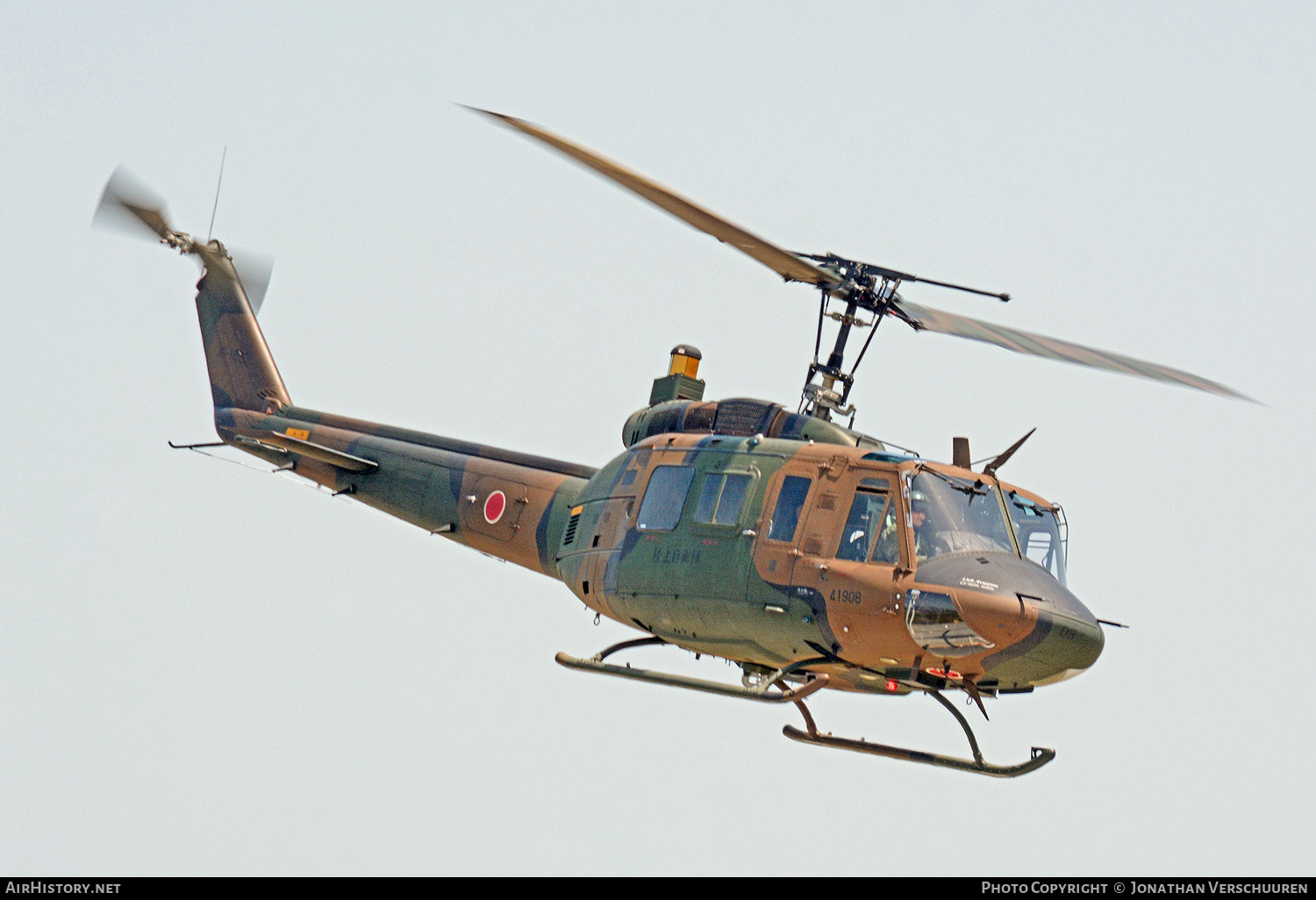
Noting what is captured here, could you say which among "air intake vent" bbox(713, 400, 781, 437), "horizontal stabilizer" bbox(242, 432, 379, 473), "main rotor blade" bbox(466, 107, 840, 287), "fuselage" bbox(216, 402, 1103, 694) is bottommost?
"horizontal stabilizer" bbox(242, 432, 379, 473)

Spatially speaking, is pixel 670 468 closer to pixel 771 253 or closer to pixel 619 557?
pixel 619 557

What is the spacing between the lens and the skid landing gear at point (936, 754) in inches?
556

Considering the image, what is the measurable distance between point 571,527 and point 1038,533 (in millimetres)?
4913

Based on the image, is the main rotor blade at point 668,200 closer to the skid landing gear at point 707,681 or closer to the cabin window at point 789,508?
the cabin window at point 789,508

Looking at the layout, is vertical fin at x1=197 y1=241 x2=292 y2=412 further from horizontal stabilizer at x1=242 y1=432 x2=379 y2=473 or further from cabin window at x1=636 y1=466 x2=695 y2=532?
cabin window at x1=636 y1=466 x2=695 y2=532

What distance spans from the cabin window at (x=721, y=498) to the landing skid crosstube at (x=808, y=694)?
1417mm

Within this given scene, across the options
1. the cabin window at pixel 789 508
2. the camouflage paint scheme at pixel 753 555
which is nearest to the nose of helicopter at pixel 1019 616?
the camouflage paint scheme at pixel 753 555

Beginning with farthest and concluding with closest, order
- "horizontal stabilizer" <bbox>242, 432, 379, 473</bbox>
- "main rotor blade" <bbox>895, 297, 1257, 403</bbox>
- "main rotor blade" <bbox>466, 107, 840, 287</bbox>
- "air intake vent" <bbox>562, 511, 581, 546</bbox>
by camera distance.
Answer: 1. "horizontal stabilizer" <bbox>242, 432, 379, 473</bbox>
2. "air intake vent" <bbox>562, 511, 581, 546</bbox>
3. "main rotor blade" <bbox>895, 297, 1257, 403</bbox>
4. "main rotor blade" <bbox>466, 107, 840, 287</bbox>

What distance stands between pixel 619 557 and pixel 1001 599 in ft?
13.3

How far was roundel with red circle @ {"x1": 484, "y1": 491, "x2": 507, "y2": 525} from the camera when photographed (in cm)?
1802

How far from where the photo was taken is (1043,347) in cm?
1534

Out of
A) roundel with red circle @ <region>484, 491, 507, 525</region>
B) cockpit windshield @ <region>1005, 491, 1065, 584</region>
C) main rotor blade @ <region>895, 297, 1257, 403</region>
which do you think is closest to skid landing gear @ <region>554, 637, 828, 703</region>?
A: cockpit windshield @ <region>1005, 491, 1065, 584</region>

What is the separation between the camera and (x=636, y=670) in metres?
15.1

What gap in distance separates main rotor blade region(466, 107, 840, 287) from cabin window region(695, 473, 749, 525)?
6.61 ft
